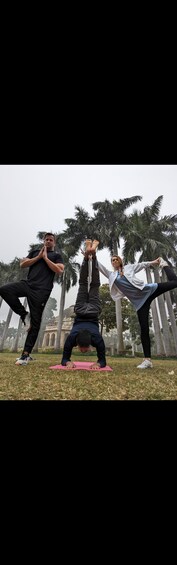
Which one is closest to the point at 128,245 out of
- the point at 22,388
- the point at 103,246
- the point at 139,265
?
the point at 103,246

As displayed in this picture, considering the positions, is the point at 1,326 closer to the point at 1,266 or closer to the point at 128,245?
the point at 1,266

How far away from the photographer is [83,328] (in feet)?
10.2

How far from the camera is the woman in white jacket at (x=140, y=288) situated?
12.0 ft

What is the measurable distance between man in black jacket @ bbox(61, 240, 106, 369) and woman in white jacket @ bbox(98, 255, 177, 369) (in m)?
0.27

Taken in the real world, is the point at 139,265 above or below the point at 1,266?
below

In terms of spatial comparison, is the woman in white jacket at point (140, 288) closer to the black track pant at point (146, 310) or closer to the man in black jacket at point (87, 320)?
the black track pant at point (146, 310)

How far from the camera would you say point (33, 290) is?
3334 mm

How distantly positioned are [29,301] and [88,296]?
34.2 inches

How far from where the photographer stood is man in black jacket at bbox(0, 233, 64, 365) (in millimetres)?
3215

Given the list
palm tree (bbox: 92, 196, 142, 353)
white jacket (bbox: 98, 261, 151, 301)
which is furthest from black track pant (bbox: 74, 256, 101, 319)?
palm tree (bbox: 92, 196, 142, 353)

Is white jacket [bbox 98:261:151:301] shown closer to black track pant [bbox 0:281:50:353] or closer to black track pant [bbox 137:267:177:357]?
black track pant [bbox 137:267:177:357]

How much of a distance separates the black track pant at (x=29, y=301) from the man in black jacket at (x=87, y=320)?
1.51 feet

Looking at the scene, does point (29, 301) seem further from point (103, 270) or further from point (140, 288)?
point (140, 288)

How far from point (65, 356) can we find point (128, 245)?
15.3 m
